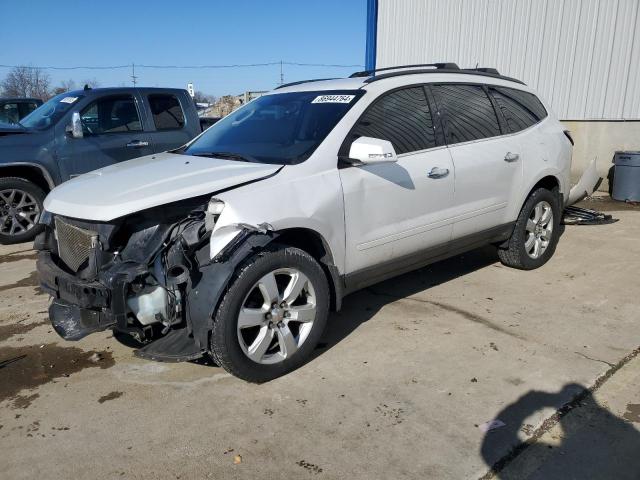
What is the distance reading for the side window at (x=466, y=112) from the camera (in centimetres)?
430

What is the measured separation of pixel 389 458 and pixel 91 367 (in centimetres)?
208

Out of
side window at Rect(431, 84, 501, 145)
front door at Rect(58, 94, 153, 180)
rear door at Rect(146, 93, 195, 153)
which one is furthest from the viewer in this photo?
rear door at Rect(146, 93, 195, 153)

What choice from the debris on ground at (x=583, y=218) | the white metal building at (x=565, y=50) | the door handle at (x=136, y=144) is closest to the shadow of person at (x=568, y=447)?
the debris on ground at (x=583, y=218)

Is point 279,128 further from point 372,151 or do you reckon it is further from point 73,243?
point 73,243

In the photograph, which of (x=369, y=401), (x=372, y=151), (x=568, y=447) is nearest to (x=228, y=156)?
(x=372, y=151)

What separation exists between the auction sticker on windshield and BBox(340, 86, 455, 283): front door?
171 millimetres

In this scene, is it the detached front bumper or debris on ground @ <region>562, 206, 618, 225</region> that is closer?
the detached front bumper

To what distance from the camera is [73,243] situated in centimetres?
331

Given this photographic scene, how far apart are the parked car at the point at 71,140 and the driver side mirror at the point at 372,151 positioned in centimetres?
440

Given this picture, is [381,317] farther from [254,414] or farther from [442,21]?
[442,21]

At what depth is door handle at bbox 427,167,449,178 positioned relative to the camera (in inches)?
158

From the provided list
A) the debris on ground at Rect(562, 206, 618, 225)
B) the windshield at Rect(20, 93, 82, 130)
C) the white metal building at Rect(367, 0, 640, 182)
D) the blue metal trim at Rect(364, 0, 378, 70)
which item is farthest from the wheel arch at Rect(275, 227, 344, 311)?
the blue metal trim at Rect(364, 0, 378, 70)

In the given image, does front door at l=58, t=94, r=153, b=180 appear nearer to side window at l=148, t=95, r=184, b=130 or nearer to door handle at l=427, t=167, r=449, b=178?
side window at l=148, t=95, r=184, b=130

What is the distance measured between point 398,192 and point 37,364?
273cm
